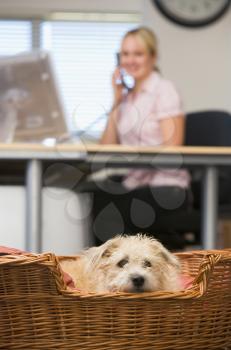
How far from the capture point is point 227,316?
4.82ft

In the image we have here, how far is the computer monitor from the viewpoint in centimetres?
285

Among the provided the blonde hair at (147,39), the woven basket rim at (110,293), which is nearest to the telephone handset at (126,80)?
the blonde hair at (147,39)

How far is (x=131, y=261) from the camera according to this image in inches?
66.7

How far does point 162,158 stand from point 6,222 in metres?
0.64

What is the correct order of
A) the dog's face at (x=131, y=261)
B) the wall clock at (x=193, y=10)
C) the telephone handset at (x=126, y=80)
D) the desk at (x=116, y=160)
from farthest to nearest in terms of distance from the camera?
the wall clock at (x=193, y=10), the telephone handset at (x=126, y=80), the desk at (x=116, y=160), the dog's face at (x=131, y=261)

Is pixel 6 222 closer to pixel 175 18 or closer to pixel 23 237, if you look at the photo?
pixel 23 237

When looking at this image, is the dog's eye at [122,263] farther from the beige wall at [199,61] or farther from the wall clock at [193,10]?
the wall clock at [193,10]

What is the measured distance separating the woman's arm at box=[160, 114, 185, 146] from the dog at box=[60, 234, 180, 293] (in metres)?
1.31

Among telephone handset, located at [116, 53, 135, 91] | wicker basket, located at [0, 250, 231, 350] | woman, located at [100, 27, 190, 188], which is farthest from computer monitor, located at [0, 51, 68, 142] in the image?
wicker basket, located at [0, 250, 231, 350]

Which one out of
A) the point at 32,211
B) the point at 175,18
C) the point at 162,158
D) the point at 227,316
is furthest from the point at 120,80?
the point at 227,316

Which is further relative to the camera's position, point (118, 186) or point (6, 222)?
point (118, 186)

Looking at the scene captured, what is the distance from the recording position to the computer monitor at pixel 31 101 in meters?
2.85

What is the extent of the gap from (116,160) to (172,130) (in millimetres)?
543

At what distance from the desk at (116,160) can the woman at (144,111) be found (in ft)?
0.91
